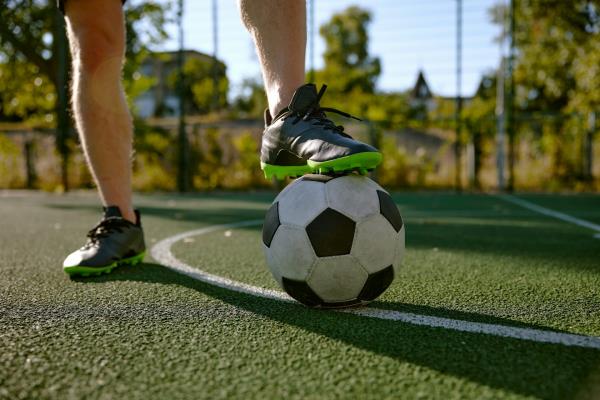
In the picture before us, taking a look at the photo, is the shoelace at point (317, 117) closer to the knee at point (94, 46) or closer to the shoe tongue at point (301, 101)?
the shoe tongue at point (301, 101)

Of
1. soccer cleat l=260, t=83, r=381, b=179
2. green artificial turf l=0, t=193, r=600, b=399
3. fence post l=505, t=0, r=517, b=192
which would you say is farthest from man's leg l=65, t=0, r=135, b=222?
fence post l=505, t=0, r=517, b=192

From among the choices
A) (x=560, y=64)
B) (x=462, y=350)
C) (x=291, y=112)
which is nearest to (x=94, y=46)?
(x=291, y=112)

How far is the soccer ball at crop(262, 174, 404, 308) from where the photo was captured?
5.26 ft

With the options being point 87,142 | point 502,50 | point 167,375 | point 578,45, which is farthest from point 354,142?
point 578,45

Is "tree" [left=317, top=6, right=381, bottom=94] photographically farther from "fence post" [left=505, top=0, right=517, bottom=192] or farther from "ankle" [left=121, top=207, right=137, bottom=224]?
"ankle" [left=121, top=207, right=137, bottom=224]

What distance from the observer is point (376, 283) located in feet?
5.41

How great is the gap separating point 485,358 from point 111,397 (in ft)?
2.56

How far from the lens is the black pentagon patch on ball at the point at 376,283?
5.36 ft

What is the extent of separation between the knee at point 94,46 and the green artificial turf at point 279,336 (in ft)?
3.00

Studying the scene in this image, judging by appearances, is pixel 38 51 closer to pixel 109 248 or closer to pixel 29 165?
pixel 29 165

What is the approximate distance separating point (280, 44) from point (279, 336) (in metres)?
1.10

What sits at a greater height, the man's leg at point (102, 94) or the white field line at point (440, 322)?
the man's leg at point (102, 94)

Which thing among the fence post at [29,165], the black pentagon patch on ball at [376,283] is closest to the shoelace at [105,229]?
the black pentagon patch on ball at [376,283]

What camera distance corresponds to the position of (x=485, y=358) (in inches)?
47.3
